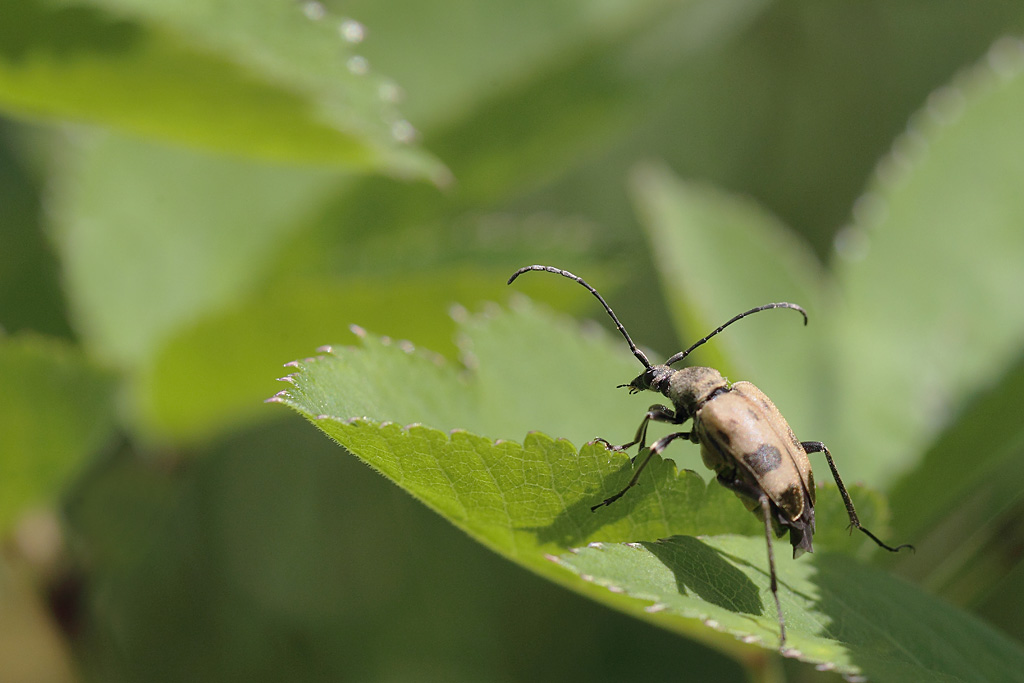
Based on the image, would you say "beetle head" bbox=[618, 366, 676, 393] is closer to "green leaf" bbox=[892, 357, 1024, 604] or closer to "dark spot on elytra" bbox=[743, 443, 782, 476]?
"dark spot on elytra" bbox=[743, 443, 782, 476]

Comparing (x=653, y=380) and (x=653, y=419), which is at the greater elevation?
(x=653, y=380)

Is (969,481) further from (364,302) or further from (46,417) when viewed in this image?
(46,417)

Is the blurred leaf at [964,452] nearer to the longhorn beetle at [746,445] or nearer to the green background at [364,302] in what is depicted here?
the green background at [364,302]

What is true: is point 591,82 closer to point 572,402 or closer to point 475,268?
point 475,268

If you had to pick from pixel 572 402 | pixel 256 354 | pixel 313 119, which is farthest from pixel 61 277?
pixel 572 402

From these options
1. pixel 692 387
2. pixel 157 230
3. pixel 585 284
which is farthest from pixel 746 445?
pixel 157 230

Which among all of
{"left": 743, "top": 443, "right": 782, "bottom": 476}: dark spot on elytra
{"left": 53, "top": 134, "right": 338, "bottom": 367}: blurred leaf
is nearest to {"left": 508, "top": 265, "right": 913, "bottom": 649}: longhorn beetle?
{"left": 743, "top": 443, "right": 782, "bottom": 476}: dark spot on elytra

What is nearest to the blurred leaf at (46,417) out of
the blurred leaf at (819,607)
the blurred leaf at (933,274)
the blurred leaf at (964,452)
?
the blurred leaf at (819,607)
